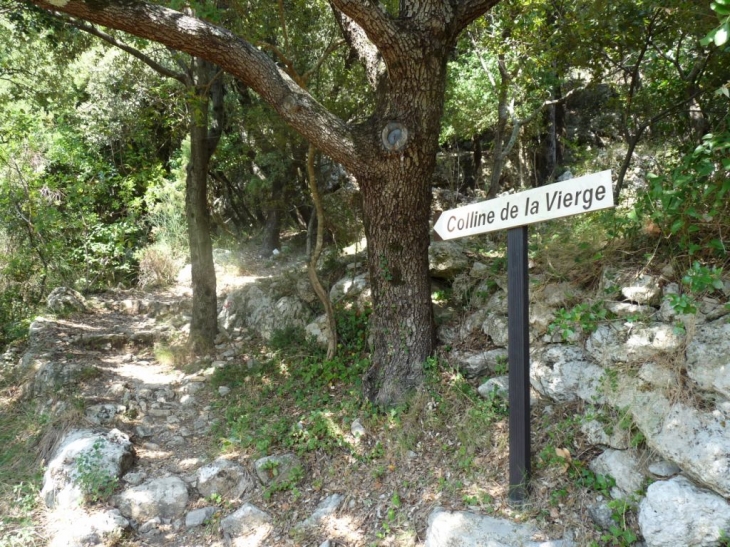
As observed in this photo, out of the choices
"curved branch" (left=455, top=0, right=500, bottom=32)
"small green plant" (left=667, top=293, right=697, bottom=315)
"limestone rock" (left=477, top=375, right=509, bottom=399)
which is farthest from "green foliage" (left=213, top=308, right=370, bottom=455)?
"curved branch" (left=455, top=0, right=500, bottom=32)

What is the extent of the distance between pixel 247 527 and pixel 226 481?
522 millimetres

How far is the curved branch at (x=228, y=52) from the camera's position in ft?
12.2

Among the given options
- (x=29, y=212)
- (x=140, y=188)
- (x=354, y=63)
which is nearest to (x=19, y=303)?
(x=29, y=212)

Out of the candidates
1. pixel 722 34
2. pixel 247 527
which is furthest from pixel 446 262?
pixel 722 34

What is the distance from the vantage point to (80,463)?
4.20 meters

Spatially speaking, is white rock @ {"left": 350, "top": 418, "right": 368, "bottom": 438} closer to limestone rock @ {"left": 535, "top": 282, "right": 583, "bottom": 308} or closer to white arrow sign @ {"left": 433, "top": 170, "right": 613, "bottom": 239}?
limestone rock @ {"left": 535, "top": 282, "right": 583, "bottom": 308}

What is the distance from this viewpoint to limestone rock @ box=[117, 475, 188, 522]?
13.2 ft

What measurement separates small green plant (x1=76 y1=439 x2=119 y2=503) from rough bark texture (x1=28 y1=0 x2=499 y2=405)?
2.30 meters

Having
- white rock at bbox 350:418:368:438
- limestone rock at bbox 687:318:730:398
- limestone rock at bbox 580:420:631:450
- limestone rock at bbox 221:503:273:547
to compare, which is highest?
limestone rock at bbox 687:318:730:398

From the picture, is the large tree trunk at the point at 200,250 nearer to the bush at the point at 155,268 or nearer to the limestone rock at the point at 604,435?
the bush at the point at 155,268

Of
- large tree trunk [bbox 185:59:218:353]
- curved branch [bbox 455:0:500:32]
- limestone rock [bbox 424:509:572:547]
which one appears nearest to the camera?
limestone rock [bbox 424:509:572:547]

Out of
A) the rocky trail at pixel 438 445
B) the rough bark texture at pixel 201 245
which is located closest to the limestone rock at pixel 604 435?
the rocky trail at pixel 438 445

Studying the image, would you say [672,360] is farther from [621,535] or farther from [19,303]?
[19,303]

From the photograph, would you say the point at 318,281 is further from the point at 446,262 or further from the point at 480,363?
the point at 480,363
